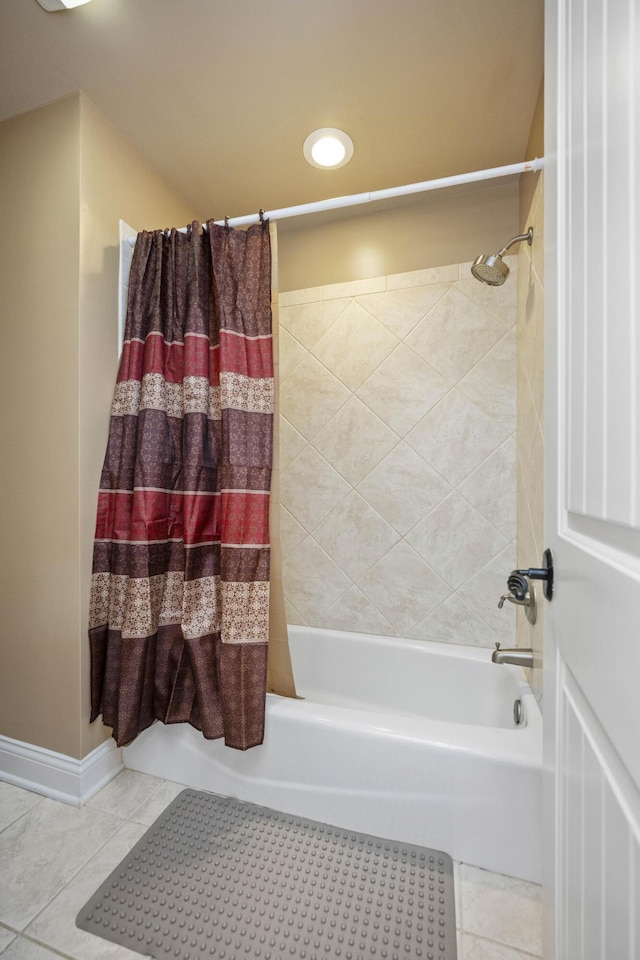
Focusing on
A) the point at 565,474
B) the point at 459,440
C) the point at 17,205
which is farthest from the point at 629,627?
the point at 17,205

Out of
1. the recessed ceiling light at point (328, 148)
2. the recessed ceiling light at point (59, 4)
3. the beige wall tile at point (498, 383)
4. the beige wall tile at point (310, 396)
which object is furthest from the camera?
the beige wall tile at point (310, 396)

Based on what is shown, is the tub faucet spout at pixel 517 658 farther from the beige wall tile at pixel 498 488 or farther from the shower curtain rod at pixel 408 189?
the shower curtain rod at pixel 408 189

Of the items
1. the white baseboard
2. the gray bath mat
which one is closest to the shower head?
the gray bath mat

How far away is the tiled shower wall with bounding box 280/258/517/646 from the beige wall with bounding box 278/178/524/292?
78 millimetres

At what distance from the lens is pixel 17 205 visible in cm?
154

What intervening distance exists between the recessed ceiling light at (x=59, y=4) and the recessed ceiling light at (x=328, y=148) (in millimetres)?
765

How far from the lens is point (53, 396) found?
4.88ft

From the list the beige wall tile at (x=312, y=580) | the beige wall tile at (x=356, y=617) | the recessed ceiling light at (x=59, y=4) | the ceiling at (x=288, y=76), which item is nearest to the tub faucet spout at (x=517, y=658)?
the beige wall tile at (x=356, y=617)

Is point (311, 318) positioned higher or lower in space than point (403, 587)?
higher

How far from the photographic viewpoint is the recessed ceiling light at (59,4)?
117 cm

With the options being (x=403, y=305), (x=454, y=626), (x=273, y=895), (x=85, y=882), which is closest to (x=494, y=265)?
(x=403, y=305)

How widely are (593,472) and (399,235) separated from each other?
1.84m

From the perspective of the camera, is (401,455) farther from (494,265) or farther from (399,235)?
(399,235)

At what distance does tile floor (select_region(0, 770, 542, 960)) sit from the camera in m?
1.01
